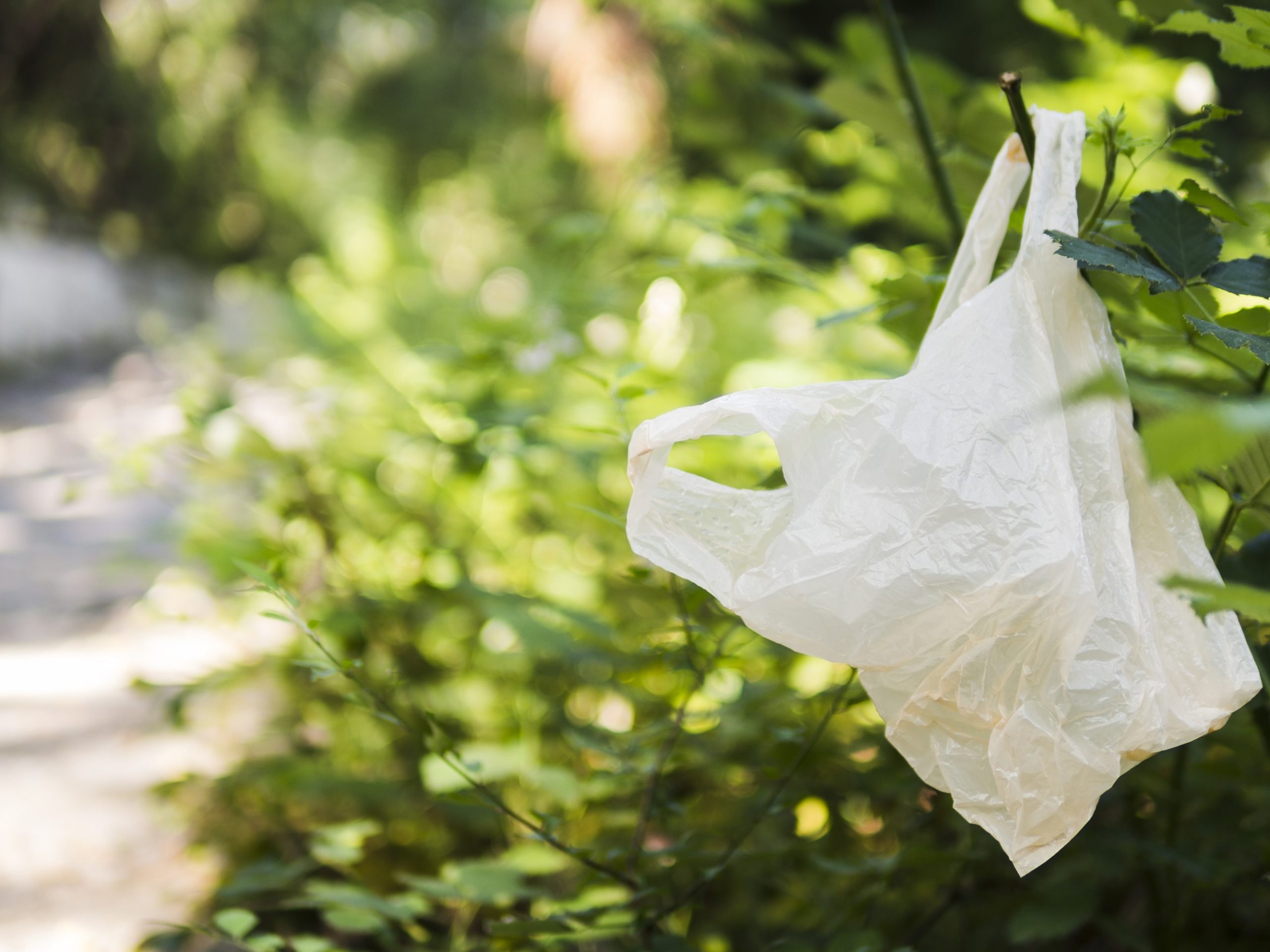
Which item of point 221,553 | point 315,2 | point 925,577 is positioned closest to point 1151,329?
point 925,577

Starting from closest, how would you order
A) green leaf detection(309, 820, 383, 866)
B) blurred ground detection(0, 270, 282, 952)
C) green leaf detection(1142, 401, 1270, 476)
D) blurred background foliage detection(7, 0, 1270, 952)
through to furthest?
green leaf detection(1142, 401, 1270, 476) < blurred background foliage detection(7, 0, 1270, 952) < green leaf detection(309, 820, 383, 866) < blurred ground detection(0, 270, 282, 952)

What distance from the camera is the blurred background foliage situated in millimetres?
613

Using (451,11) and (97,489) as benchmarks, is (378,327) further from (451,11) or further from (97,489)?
(451,11)

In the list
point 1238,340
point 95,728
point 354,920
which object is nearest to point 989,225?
point 1238,340

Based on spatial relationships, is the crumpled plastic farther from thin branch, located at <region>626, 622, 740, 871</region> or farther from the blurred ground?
the blurred ground

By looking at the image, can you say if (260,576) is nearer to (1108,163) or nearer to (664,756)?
(664,756)

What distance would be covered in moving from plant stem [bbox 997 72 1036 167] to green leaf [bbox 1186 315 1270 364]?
0.14 m

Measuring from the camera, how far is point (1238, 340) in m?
0.39

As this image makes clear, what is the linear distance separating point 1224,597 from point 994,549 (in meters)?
0.11

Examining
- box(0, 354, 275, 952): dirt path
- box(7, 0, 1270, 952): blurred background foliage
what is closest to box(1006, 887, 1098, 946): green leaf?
box(7, 0, 1270, 952): blurred background foliage

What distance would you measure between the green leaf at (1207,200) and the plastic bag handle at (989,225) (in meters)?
0.09

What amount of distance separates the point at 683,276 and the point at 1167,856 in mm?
653

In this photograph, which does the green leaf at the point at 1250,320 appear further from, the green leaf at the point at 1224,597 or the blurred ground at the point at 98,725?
the blurred ground at the point at 98,725

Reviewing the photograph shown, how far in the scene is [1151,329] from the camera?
56 centimetres
